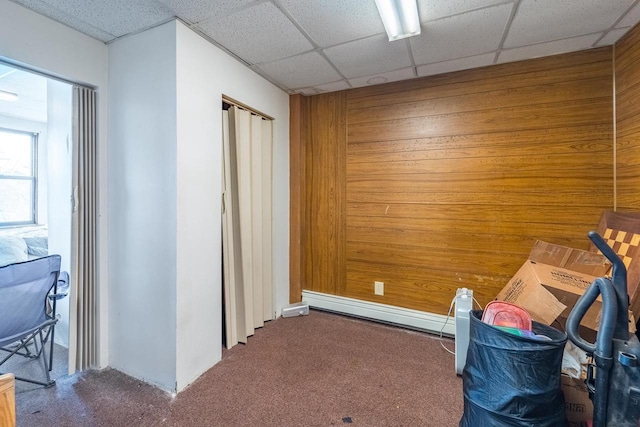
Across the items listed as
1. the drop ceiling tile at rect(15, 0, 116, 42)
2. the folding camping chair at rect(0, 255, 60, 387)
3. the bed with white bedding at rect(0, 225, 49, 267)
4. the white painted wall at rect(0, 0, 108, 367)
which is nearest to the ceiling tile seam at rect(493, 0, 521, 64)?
the drop ceiling tile at rect(15, 0, 116, 42)

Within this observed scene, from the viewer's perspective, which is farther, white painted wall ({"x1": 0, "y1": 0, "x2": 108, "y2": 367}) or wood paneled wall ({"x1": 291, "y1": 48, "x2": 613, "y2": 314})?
wood paneled wall ({"x1": 291, "y1": 48, "x2": 613, "y2": 314})

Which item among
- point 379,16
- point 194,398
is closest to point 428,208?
point 379,16

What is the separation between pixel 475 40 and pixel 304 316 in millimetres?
2986

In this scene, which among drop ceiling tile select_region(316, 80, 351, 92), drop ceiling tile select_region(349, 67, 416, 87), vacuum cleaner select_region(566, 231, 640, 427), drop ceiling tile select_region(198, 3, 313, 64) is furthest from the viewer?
drop ceiling tile select_region(316, 80, 351, 92)

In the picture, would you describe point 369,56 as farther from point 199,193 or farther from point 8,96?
point 8,96

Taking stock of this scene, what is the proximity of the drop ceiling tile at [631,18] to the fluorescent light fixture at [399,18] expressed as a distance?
4.27ft

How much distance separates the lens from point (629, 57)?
199cm

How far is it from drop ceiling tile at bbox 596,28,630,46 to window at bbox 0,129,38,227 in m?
7.25

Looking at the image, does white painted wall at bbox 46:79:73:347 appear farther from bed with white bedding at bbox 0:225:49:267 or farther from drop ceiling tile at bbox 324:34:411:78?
drop ceiling tile at bbox 324:34:411:78

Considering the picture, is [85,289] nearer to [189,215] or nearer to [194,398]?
[189,215]

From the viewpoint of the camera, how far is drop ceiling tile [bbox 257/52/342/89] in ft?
7.94

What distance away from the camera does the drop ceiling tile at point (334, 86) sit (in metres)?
2.89

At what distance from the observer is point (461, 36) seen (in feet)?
6.74

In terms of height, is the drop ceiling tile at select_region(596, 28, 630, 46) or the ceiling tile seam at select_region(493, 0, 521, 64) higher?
the ceiling tile seam at select_region(493, 0, 521, 64)
